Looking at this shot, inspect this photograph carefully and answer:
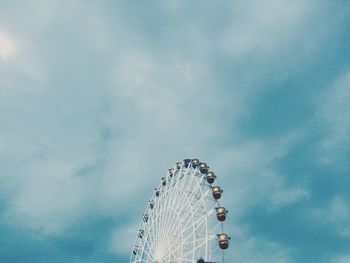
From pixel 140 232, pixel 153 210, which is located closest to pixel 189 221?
pixel 153 210

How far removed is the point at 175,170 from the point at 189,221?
28.5ft

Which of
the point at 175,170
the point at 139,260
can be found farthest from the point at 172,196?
the point at 139,260

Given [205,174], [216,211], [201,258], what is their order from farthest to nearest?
[205,174]
[216,211]
[201,258]

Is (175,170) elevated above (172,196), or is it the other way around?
(175,170)

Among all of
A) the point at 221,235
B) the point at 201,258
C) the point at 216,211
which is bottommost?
the point at 201,258

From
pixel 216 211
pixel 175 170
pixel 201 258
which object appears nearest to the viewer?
pixel 201 258

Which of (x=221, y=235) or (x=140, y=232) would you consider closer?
(x=221, y=235)

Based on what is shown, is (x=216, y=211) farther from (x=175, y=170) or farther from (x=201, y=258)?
(x=175, y=170)

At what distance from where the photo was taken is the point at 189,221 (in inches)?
1470

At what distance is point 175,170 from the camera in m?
44.9

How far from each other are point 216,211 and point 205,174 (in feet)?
15.0

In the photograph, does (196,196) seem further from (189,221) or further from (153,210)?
(153,210)

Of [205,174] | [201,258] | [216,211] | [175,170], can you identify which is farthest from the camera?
[175,170]

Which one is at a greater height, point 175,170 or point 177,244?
point 175,170
